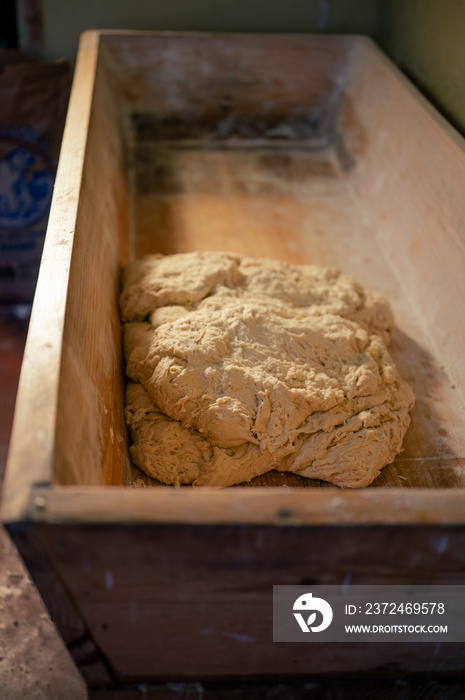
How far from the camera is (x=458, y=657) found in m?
1.04

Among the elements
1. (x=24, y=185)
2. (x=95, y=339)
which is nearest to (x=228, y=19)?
(x=24, y=185)

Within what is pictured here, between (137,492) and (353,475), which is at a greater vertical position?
(137,492)

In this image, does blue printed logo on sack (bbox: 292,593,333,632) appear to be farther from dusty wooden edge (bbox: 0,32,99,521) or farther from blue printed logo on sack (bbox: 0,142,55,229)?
blue printed logo on sack (bbox: 0,142,55,229)

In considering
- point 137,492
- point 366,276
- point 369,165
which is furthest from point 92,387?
point 369,165

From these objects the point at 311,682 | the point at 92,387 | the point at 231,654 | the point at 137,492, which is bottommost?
the point at 311,682

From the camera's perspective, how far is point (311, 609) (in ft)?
3.09

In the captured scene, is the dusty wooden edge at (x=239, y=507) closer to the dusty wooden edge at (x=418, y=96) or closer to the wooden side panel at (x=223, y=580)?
the wooden side panel at (x=223, y=580)

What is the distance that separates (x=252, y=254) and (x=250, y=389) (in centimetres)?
84

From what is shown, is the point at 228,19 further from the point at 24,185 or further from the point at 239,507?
the point at 239,507

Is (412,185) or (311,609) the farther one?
(412,185)

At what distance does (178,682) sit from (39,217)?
185 centimetres

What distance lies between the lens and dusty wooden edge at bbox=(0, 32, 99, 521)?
30.5 inches

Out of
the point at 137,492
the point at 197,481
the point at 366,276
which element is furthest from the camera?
the point at 366,276

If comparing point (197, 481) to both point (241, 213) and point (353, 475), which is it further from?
point (241, 213)
